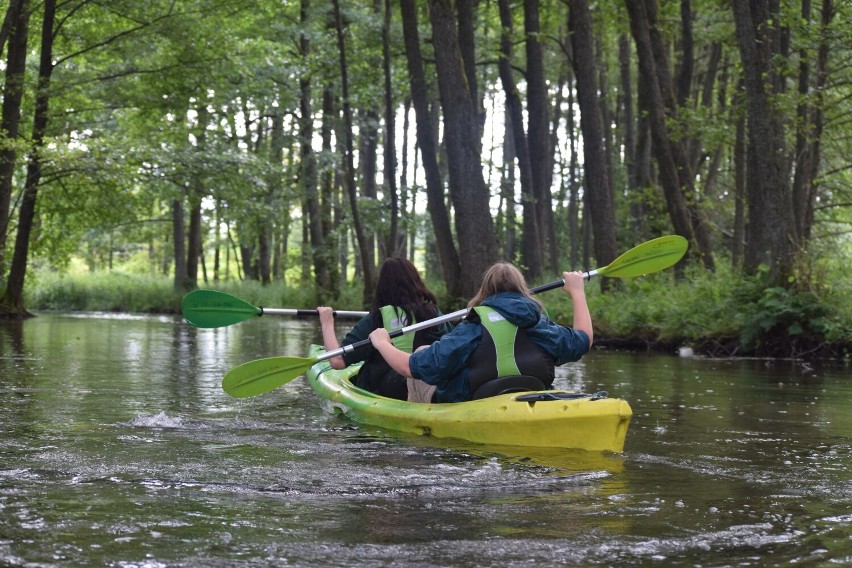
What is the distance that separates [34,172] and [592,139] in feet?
33.2

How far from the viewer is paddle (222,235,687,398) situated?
23.6ft

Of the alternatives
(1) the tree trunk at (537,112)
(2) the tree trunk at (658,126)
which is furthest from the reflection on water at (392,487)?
(1) the tree trunk at (537,112)

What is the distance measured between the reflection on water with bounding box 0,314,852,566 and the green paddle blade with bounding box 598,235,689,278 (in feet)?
3.64

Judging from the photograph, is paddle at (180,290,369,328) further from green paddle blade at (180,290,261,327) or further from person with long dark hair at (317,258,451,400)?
person with long dark hair at (317,258,451,400)

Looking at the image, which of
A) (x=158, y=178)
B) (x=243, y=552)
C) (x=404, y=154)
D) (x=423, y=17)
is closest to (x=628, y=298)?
(x=423, y=17)

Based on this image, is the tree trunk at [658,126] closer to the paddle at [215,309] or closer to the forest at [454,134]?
the forest at [454,134]

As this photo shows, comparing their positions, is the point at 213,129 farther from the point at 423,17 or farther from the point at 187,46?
the point at 423,17

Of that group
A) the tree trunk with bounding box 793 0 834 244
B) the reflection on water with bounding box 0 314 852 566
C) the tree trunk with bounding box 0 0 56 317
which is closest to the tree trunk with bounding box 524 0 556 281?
the tree trunk with bounding box 793 0 834 244

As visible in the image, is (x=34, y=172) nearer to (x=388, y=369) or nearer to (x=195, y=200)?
(x=195, y=200)

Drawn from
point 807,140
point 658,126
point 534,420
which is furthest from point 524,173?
point 534,420

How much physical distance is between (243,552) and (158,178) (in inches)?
687

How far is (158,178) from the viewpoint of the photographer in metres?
20.3

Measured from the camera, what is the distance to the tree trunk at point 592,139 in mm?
16578

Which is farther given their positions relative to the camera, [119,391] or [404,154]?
[404,154]
